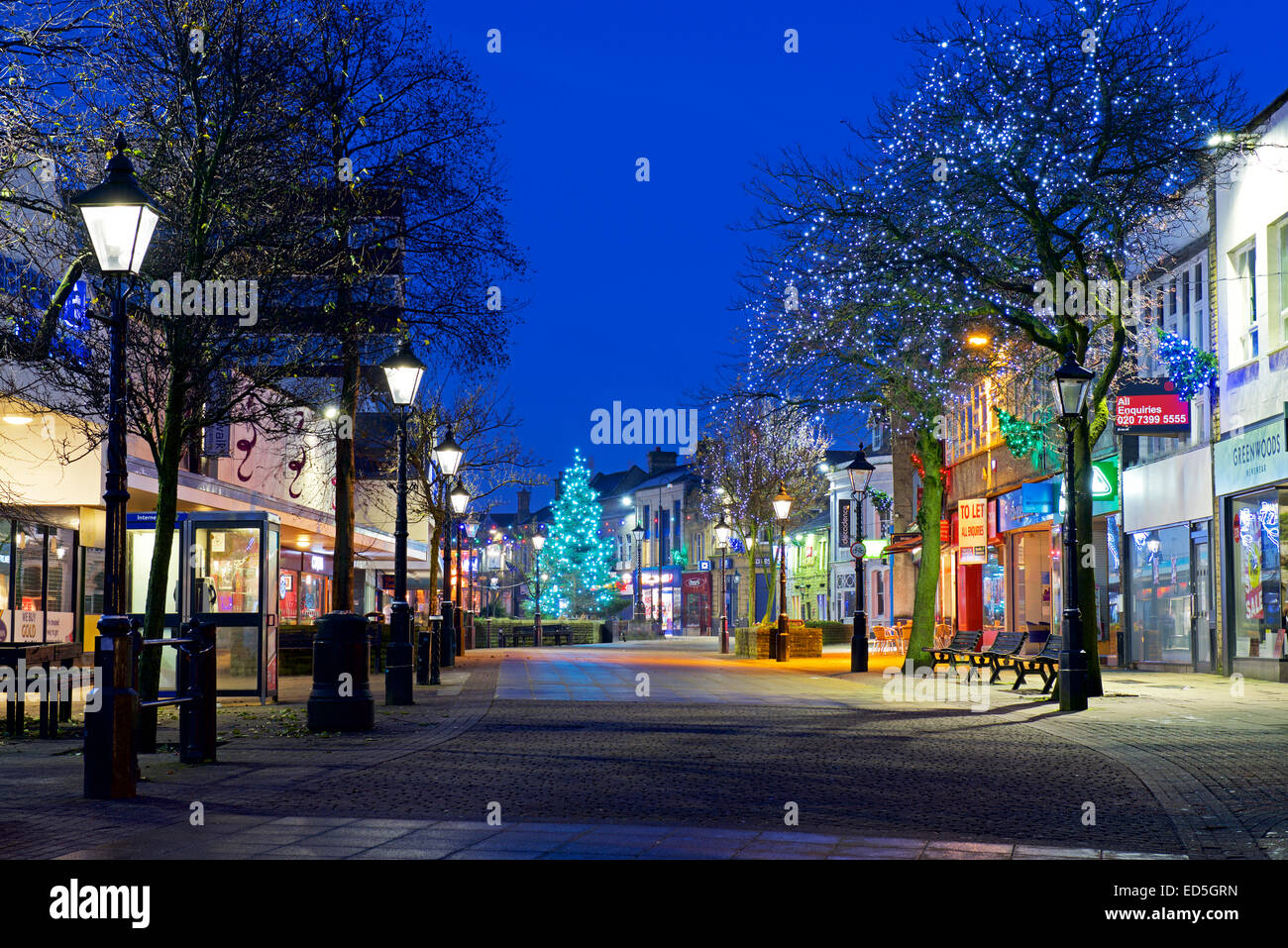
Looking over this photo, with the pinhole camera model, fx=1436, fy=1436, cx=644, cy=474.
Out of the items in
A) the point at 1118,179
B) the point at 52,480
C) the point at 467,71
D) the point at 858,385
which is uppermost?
the point at 467,71

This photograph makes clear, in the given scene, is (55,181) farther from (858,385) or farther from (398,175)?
(858,385)

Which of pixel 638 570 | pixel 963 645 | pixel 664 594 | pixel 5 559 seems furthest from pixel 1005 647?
pixel 664 594

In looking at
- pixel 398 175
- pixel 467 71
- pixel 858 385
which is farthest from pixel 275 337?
pixel 858 385

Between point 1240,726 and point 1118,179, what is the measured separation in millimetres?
8229

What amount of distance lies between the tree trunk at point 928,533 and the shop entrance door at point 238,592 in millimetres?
12263

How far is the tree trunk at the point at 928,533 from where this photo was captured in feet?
89.2

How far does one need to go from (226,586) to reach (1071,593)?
39.1ft

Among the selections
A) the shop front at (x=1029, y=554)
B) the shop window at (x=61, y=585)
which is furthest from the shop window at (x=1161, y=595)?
the shop window at (x=61, y=585)

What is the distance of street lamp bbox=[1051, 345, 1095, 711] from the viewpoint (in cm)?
1772

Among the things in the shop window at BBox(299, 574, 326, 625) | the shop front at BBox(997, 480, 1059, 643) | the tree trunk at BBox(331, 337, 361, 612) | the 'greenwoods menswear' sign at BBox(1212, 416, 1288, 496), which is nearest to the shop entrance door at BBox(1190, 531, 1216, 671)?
the 'greenwoods menswear' sign at BBox(1212, 416, 1288, 496)

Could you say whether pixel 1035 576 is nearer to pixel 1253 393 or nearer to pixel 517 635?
pixel 1253 393

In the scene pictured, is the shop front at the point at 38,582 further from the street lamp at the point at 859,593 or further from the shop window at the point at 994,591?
the shop window at the point at 994,591

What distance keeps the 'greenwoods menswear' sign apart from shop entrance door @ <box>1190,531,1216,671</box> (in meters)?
1.57

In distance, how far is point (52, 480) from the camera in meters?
25.0
